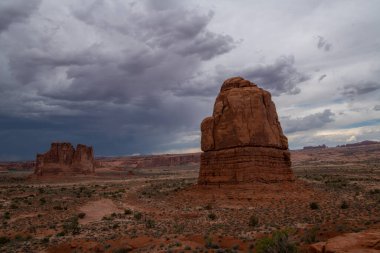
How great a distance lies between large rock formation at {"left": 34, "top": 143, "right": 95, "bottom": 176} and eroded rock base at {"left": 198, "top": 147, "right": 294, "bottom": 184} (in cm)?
6504

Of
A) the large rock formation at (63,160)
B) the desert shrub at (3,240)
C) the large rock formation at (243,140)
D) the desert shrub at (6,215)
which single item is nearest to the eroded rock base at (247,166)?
the large rock formation at (243,140)

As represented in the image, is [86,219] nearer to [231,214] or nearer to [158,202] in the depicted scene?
[158,202]

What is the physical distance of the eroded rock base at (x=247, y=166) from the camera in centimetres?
3053

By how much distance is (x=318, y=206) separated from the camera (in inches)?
1014

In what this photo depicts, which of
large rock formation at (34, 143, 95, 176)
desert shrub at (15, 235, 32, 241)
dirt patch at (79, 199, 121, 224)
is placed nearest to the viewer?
desert shrub at (15, 235, 32, 241)

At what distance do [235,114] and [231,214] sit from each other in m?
10.8

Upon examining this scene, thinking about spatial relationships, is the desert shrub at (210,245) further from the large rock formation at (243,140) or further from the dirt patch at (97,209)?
the large rock formation at (243,140)

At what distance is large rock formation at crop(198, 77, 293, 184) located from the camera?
30922 mm

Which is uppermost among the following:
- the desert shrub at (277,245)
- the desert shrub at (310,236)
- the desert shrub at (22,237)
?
the desert shrub at (277,245)

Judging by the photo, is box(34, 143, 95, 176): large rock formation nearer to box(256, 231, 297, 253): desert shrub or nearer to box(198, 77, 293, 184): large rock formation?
box(198, 77, 293, 184): large rock formation

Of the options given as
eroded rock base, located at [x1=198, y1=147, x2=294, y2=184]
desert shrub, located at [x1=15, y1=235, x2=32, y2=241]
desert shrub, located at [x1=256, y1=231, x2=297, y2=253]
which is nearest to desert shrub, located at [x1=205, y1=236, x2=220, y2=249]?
desert shrub, located at [x1=256, y1=231, x2=297, y2=253]

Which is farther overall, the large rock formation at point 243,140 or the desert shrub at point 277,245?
the large rock formation at point 243,140

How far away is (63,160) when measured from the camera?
90.1 meters

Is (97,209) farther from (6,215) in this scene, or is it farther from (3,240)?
(3,240)
